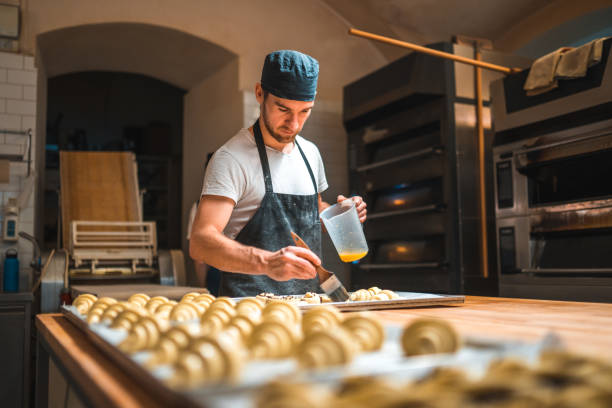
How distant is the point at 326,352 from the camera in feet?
1.89

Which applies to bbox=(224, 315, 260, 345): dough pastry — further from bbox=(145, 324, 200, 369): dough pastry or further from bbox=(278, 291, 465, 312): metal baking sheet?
bbox=(278, 291, 465, 312): metal baking sheet

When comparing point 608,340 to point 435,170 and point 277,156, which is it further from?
point 435,170

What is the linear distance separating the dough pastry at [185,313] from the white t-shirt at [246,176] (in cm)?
71

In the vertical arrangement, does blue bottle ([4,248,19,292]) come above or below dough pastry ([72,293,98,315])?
below

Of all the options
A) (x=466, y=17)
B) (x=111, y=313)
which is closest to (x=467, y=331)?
(x=111, y=313)

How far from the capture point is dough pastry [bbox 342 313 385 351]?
677 mm

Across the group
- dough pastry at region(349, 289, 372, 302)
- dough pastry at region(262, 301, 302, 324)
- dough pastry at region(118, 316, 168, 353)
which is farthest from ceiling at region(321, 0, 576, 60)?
dough pastry at region(118, 316, 168, 353)

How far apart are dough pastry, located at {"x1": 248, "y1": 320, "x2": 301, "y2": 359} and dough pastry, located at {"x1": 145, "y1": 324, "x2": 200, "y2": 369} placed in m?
0.08

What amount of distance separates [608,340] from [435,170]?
9.52 feet

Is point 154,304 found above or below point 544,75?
below

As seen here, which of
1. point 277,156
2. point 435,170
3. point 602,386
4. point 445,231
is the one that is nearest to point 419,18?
point 435,170

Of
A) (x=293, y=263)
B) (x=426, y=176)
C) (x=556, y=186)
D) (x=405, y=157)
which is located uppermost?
(x=405, y=157)

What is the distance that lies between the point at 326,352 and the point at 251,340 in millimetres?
117

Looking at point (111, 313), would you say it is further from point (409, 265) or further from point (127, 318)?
point (409, 265)
